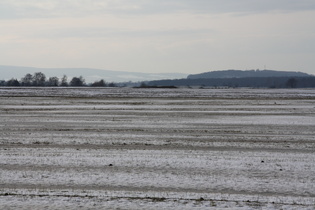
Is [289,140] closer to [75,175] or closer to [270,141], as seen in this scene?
[270,141]

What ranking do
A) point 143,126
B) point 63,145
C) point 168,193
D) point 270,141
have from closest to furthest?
1. point 168,193
2. point 63,145
3. point 270,141
4. point 143,126

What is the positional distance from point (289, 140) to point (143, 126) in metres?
9.24

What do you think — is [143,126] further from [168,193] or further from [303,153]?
[168,193]

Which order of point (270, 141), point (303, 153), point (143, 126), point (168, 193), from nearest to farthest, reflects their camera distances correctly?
point (168, 193)
point (303, 153)
point (270, 141)
point (143, 126)

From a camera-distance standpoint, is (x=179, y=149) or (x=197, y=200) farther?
(x=179, y=149)

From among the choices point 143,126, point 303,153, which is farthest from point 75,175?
point 143,126

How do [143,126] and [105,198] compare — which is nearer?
[105,198]

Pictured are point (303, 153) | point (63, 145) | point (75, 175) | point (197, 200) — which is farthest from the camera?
point (63, 145)

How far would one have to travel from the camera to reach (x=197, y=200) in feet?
35.7

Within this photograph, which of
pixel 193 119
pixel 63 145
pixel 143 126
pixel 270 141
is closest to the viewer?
pixel 63 145

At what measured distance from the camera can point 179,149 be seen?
1897cm

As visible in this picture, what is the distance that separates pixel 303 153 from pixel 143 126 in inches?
467

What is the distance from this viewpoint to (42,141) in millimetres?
21109

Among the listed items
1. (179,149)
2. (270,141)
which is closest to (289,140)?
(270,141)
